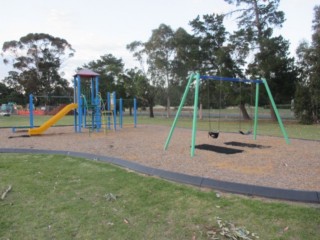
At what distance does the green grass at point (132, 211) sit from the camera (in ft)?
9.40

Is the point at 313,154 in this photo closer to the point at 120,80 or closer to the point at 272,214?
the point at 272,214

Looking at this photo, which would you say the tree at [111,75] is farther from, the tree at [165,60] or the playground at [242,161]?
the playground at [242,161]

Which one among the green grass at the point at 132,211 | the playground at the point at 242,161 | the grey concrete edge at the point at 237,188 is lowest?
the green grass at the point at 132,211

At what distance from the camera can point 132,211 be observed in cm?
336

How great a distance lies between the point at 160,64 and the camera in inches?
1179

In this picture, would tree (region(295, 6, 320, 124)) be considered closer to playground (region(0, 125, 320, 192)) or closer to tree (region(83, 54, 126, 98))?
playground (region(0, 125, 320, 192))

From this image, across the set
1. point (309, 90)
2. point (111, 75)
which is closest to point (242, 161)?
point (309, 90)

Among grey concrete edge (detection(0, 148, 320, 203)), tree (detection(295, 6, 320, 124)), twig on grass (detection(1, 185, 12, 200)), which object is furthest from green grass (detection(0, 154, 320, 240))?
tree (detection(295, 6, 320, 124))

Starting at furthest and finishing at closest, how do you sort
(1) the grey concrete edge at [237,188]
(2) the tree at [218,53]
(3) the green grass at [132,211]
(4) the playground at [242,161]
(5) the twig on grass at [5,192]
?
(2) the tree at [218,53]
(4) the playground at [242,161]
(5) the twig on grass at [5,192]
(1) the grey concrete edge at [237,188]
(3) the green grass at [132,211]

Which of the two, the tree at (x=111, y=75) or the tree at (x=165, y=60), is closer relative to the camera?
the tree at (x=165, y=60)

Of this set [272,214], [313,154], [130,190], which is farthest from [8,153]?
[313,154]

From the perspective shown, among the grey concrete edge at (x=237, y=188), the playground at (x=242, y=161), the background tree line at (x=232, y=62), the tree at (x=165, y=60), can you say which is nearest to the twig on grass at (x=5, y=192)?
the grey concrete edge at (x=237, y=188)

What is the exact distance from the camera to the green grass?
9.40 ft

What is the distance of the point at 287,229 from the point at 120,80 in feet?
124
